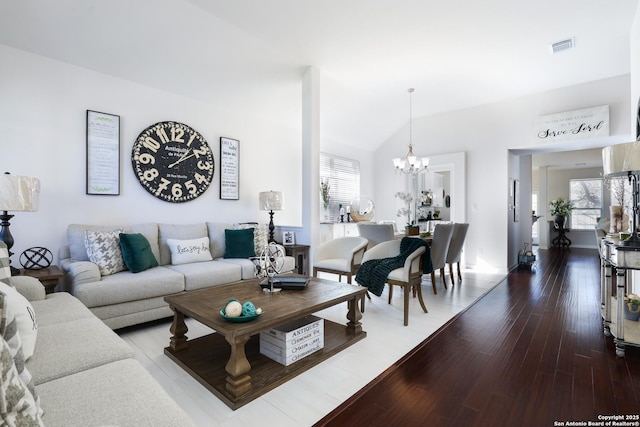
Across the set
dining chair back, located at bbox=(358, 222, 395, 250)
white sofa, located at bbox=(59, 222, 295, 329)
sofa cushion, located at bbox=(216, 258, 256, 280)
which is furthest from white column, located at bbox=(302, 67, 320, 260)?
sofa cushion, located at bbox=(216, 258, 256, 280)

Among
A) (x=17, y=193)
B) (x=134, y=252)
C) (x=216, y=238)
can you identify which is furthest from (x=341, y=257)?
(x=17, y=193)

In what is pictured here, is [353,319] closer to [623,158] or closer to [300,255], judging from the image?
[300,255]

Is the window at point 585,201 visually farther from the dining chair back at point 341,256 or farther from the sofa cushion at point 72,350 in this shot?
the sofa cushion at point 72,350

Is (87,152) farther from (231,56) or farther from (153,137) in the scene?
(231,56)

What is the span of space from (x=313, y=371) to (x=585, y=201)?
10.7 meters

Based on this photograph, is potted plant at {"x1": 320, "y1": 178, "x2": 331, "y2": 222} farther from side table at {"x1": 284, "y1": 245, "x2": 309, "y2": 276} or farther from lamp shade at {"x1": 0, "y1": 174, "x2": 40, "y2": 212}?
lamp shade at {"x1": 0, "y1": 174, "x2": 40, "y2": 212}

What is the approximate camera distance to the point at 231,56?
3668mm

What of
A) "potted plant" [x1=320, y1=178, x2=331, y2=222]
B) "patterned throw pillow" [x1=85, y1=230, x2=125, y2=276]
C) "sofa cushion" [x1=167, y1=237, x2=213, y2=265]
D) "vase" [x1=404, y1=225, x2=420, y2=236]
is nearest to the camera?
"patterned throw pillow" [x1=85, y1=230, x2=125, y2=276]

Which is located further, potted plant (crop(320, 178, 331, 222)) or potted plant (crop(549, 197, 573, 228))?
potted plant (crop(549, 197, 573, 228))

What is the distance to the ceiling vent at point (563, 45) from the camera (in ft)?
12.2

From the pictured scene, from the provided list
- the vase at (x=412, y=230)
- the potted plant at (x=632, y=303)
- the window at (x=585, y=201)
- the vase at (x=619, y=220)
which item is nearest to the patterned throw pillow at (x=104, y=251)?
the vase at (x=412, y=230)

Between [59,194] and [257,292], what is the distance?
7.73 feet

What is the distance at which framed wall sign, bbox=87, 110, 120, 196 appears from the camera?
324 cm

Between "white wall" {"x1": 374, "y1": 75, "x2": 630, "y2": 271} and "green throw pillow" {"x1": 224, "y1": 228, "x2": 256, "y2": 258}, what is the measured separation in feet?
13.8
